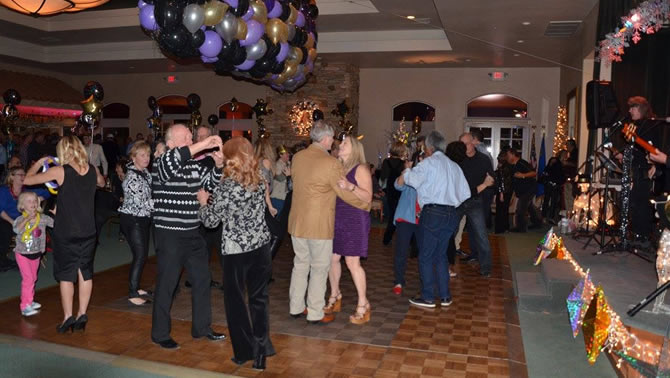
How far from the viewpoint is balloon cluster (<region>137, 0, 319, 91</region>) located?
542cm

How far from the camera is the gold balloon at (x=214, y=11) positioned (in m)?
5.53

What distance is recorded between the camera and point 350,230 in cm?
440

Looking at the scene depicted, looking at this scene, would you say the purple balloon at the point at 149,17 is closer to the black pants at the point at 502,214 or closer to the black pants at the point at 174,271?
the black pants at the point at 174,271

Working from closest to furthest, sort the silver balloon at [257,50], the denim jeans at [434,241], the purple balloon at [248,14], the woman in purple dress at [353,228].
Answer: the woman in purple dress at [353,228]
the denim jeans at [434,241]
the purple balloon at [248,14]
the silver balloon at [257,50]

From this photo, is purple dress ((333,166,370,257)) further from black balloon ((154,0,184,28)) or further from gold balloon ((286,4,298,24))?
gold balloon ((286,4,298,24))

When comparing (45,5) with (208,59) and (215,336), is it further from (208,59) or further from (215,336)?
(215,336)

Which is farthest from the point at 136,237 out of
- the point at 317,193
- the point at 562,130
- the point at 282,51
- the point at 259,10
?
the point at 562,130

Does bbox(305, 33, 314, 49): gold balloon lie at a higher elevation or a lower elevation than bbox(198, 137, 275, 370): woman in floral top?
higher

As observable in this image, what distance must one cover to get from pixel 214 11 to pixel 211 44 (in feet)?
1.26

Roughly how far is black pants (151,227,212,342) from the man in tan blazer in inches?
28.0

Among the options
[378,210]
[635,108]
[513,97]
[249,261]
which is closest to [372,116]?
Result: [513,97]

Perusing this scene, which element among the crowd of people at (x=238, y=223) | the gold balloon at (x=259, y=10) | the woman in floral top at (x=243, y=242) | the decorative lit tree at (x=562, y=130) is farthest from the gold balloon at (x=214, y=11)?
the decorative lit tree at (x=562, y=130)

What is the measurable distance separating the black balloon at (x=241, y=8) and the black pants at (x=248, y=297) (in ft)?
10.8

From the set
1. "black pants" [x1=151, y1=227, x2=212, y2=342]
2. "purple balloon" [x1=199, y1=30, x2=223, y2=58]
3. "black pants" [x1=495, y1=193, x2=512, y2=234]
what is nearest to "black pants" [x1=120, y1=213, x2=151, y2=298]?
"black pants" [x1=151, y1=227, x2=212, y2=342]
